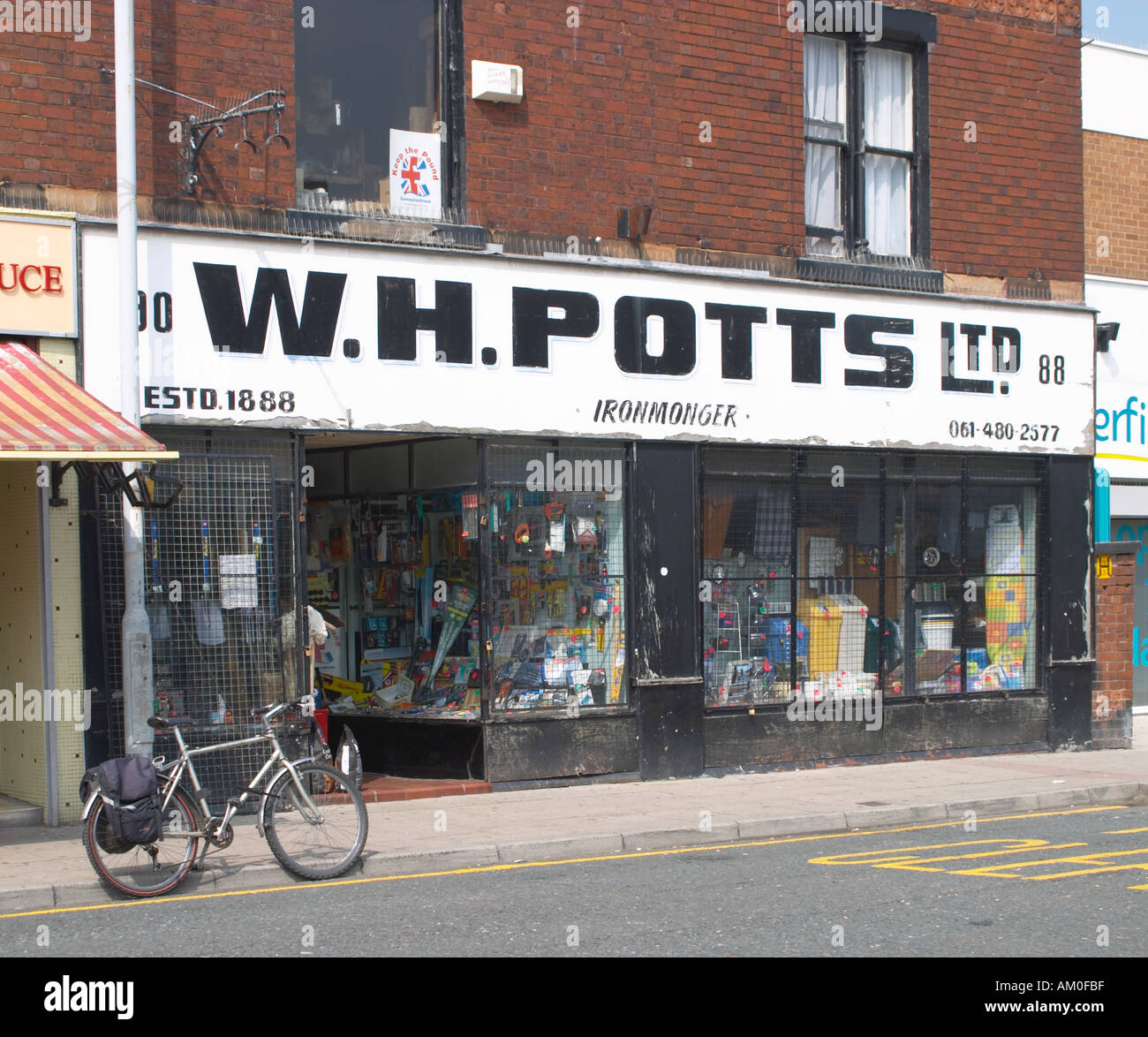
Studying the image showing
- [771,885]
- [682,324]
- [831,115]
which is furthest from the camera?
[831,115]

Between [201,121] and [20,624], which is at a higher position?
[201,121]

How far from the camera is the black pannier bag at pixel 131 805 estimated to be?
8.69 meters

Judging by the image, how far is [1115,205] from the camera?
61.2 feet

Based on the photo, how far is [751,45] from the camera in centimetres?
1473

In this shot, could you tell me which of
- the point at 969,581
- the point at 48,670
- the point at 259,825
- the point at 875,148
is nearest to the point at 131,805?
the point at 259,825

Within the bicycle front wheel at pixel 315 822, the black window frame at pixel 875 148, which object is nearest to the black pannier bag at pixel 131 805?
the bicycle front wheel at pixel 315 822

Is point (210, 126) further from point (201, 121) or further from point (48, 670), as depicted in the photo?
point (48, 670)

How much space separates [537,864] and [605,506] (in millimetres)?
4509

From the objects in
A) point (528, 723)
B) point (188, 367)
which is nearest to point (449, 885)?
point (528, 723)

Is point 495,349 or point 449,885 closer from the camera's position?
point 449,885

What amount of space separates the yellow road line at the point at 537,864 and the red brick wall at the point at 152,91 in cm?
579

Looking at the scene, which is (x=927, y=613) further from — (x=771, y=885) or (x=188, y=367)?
(x=188, y=367)

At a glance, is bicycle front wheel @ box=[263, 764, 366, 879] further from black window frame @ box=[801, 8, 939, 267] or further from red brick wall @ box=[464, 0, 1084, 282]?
black window frame @ box=[801, 8, 939, 267]
